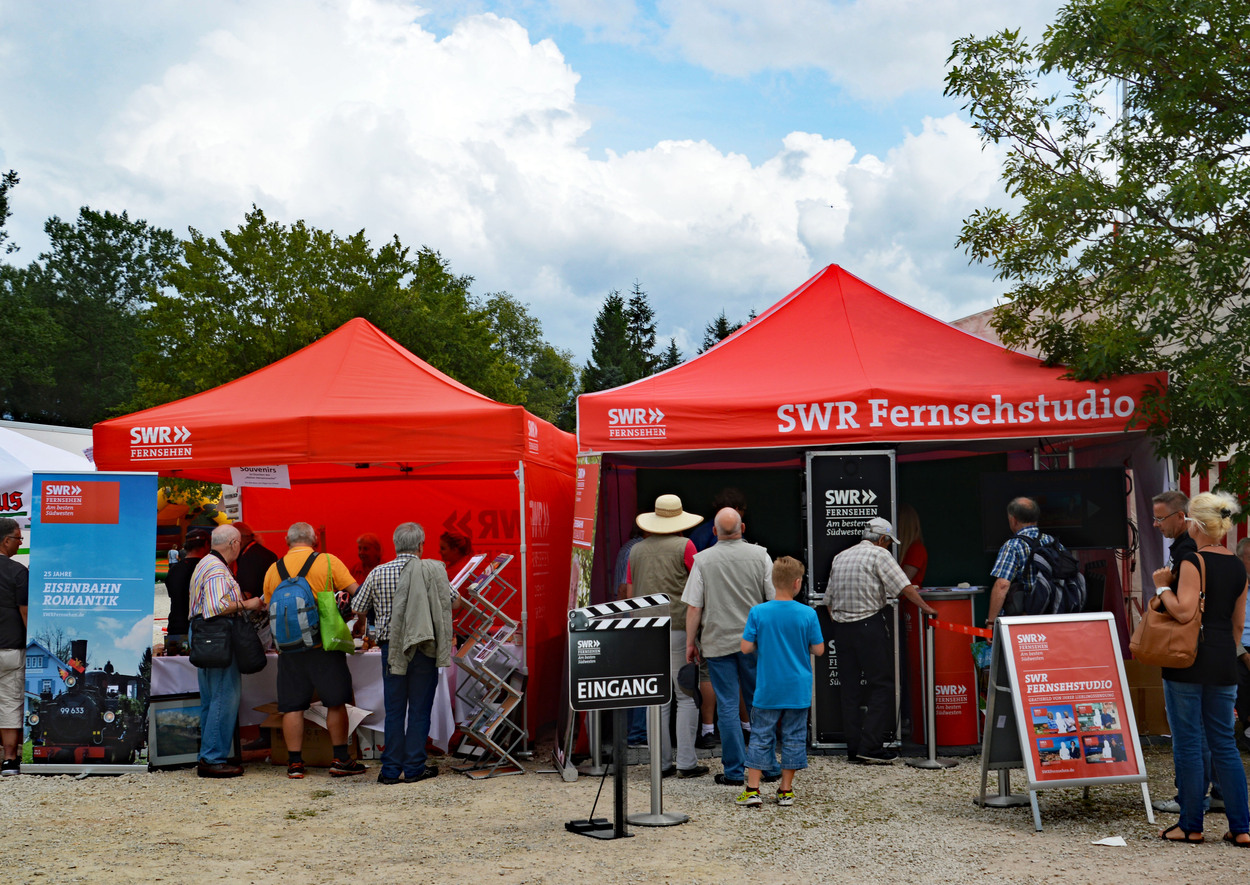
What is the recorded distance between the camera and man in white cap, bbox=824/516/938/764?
6.85m

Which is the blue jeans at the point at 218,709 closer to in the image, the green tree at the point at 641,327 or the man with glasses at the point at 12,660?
the man with glasses at the point at 12,660

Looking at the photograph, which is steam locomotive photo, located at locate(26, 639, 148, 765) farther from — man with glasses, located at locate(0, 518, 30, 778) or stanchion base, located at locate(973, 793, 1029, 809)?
stanchion base, located at locate(973, 793, 1029, 809)

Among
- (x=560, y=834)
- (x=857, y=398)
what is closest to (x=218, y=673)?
(x=560, y=834)

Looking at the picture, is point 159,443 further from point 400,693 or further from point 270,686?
point 400,693

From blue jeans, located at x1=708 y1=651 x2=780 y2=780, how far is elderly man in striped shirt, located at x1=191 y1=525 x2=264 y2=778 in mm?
3101

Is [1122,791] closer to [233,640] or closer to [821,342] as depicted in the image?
[821,342]

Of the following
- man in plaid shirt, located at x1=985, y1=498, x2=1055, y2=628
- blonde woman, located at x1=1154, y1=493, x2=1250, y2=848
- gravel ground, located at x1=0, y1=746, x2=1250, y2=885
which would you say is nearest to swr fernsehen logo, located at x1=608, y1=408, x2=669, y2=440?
gravel ground, located at x1=0, y1=746, x2=1250, y2=885

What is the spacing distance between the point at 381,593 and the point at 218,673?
1300 mm

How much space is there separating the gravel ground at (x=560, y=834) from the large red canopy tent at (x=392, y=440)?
5.20 feet

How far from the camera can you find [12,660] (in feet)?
23.3

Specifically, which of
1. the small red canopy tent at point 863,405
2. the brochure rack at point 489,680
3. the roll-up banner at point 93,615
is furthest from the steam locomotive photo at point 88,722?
the small red canopy tent at point 863,405

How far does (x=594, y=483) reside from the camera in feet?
23.4

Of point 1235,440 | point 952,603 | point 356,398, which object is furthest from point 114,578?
point 1235,440

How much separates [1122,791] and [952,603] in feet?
5.09
